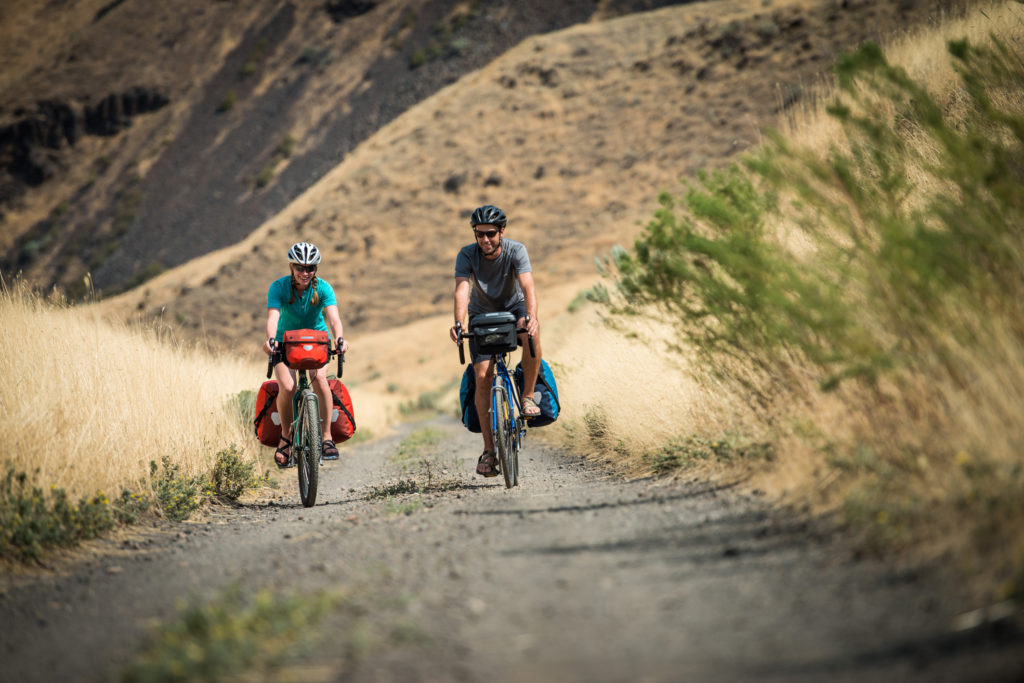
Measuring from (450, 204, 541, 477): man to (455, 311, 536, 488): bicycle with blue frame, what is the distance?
69 mm

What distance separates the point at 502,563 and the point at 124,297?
4462 cm

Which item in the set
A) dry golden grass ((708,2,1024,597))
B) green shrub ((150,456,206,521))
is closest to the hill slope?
green shrub ((150,456,206,521))

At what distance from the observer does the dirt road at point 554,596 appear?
7.72 feet

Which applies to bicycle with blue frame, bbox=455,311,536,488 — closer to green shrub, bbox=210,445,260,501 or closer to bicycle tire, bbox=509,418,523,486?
bicycle tire, bbox=509,418,523,486

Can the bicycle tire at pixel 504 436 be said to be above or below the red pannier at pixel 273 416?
Result: below

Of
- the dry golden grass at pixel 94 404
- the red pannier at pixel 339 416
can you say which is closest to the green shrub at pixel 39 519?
the dry golden grass at pixel 94 404

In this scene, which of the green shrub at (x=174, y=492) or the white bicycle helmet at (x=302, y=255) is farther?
the white bicycle helmet at (x=302, y=255)

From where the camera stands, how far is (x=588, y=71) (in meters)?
42.4

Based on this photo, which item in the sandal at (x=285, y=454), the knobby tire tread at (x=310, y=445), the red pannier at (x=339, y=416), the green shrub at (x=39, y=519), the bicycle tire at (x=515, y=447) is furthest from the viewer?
the red pannier at (x=339, y=416)

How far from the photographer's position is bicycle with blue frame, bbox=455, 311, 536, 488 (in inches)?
236

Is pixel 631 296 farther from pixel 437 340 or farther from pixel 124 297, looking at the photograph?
pixel 124 297

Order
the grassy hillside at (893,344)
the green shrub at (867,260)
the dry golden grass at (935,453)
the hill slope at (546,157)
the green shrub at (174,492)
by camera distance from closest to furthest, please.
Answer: the dry golden grass at (935,453) < the grassy hillside at (893,344) < the green shrub at (867,260) < the green shrub at (174,492) < the hill slope at (546,157)

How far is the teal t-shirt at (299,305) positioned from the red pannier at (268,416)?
485mm

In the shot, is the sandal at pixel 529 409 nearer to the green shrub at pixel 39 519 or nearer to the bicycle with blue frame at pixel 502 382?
the bicycle with blue frame at pixel 502 382
